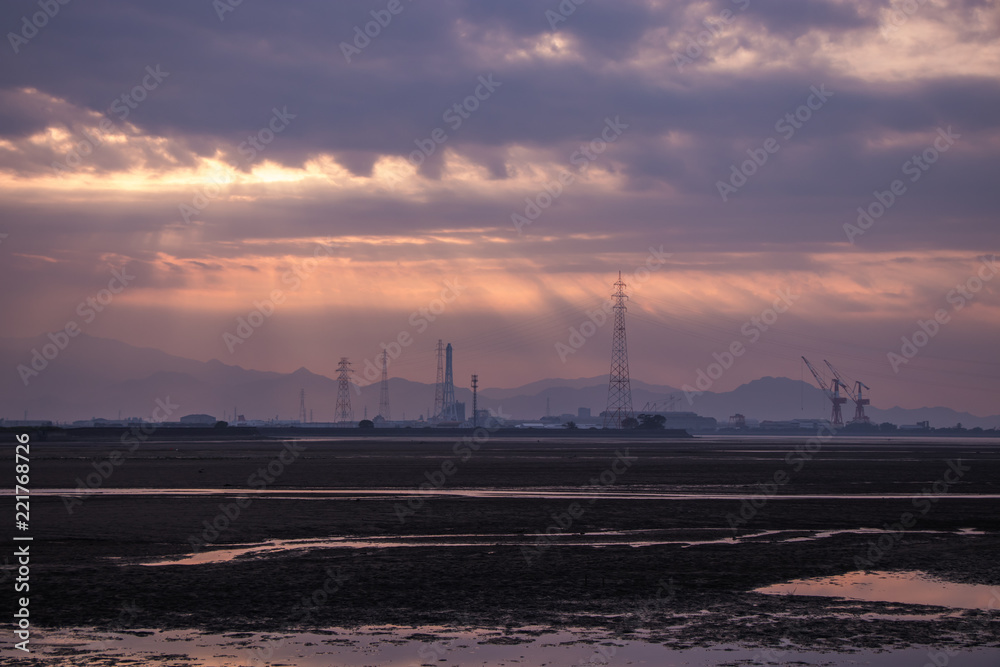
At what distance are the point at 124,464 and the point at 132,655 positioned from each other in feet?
230

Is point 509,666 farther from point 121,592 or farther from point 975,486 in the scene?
point 975,486

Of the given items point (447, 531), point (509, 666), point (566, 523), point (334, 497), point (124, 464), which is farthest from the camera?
point (124, 464)

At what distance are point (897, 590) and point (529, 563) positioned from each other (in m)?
9.04

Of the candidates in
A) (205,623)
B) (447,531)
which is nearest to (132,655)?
(205,623)

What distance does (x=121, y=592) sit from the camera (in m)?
21.5

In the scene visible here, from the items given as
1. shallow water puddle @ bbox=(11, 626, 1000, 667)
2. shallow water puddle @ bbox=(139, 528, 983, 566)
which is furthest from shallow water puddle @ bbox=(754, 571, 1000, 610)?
shallow water puddle @ bbox=(139, 528, 983, 566)

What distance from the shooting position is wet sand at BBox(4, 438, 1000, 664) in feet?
62.0

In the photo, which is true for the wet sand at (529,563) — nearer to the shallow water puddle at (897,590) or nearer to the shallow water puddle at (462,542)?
the shallow water puddle at (462,542)

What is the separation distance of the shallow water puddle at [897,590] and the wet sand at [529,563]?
2.29 ft

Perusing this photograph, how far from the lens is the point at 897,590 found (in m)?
22.4

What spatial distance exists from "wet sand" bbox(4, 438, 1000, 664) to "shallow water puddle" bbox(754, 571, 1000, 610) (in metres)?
0.70

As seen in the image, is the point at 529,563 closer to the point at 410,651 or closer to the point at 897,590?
the point at 897,590

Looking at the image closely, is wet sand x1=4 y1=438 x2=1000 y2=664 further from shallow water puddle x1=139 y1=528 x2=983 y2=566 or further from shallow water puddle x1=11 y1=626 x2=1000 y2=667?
shallow water puddle x1=11 y1=626 x2=1000 y2=667

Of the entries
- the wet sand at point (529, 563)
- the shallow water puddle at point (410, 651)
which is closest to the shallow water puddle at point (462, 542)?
the wet sand at point (529, 563)
